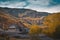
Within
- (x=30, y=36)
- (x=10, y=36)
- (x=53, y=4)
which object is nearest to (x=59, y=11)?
(x=53, y=4)

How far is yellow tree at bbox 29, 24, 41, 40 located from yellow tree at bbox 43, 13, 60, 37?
352 mm

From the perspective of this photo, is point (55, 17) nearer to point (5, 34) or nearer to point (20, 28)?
point (20, 28)

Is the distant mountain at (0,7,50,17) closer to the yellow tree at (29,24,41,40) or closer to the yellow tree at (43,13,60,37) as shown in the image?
the yellow tree at (43,13,60,37)

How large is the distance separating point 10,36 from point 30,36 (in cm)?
84

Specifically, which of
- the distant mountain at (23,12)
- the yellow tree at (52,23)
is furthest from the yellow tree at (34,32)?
the distant mountain at (23,12)

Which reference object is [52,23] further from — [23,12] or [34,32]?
[23,12]

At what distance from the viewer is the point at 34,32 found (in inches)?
299

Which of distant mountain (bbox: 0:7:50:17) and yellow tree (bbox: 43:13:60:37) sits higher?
distant mountain (bbox: 0:7:50:17)

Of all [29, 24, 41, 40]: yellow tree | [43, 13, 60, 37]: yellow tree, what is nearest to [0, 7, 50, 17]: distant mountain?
[43, 13, 60, 37]: yellow tree

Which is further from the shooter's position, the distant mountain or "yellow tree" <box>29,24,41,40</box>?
the distant mountain

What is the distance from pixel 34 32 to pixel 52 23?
965mm

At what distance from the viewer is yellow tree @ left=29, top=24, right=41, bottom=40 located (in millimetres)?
7386

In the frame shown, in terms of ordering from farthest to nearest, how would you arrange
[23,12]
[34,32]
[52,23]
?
1. [23,12]
2. [52,23]
3. [34,32]

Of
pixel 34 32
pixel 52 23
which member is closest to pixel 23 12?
pixel 34 32
